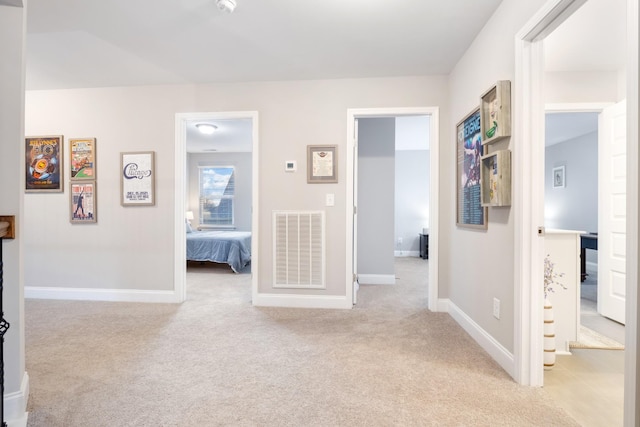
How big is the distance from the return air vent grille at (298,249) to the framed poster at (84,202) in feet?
6.53

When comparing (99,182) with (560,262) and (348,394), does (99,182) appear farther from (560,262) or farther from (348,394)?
(560,262)

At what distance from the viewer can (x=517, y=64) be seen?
70.5 inches

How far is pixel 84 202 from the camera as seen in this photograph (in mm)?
3436

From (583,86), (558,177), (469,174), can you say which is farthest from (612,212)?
(558,177)

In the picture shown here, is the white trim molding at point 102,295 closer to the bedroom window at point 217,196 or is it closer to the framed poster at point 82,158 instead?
the framed poster at point 82,158

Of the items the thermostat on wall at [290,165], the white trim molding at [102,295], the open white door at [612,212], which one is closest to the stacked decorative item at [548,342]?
the open white door at [612,212]

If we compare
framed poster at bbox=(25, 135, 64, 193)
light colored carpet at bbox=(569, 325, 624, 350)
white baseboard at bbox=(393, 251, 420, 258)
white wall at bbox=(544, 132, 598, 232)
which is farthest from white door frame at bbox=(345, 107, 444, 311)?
white wall at bbox=(544, 132, 598, 232)

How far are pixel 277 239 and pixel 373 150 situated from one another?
197 cm

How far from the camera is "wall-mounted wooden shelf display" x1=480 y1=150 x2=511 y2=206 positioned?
73.5 inches

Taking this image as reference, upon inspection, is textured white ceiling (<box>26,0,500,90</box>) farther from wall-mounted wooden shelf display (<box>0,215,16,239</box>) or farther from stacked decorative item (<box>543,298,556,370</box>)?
stacked decorative item (<box>543,298,556,370</box>)

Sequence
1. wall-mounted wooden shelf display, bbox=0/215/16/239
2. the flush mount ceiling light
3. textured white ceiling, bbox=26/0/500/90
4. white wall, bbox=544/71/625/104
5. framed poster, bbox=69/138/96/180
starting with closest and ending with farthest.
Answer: wall-mounted wooden shelf display, bbox=0/215/16/239 < textured white ceiling, bbox=26/0/500/90 < white wall, bbox=544/71/625/104 < framed poster, bbox=69/138/96/180 < the flush mount ceiling light

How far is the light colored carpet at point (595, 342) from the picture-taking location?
7.48 feet

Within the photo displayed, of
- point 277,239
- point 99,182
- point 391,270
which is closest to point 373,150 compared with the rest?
point 391,270

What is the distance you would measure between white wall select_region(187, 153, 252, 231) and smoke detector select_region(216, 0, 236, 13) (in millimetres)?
5839
